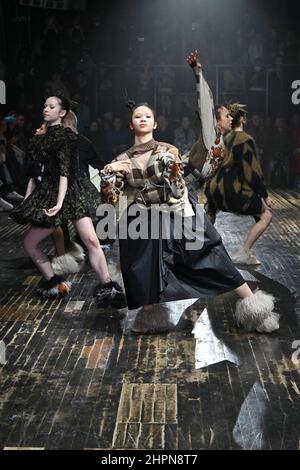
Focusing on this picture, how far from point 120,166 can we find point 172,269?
2.71 ft

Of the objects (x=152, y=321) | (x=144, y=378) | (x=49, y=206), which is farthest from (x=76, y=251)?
(x=144, y=378)

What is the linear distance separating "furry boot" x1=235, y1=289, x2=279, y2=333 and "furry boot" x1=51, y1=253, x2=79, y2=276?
2.47 m

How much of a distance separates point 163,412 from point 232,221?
7.36 meters

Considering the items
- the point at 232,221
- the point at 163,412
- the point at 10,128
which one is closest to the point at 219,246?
the point at 163,412

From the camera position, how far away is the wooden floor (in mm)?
3592

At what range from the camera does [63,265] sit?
7250 millimetres

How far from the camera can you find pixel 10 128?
46.0 feet

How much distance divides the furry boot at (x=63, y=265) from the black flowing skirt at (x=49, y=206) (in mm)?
1165

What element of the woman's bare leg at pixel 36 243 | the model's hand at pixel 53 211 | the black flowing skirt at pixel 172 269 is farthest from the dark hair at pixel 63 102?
the black flowing skirt at pixel 172 269

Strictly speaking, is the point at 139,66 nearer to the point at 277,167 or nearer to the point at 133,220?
the point at 277,167

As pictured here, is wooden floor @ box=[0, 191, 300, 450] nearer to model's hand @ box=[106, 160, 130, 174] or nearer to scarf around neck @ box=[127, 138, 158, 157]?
model's hand @ box=[106, 160, 130, 174]

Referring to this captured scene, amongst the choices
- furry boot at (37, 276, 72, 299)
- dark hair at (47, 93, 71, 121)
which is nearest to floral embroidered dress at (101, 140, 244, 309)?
dark hair at (47, 93, 71, 121)

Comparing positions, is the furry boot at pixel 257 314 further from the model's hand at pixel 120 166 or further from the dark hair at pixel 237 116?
the dark hair at pixel 237 116

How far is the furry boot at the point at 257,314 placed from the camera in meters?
5.14
